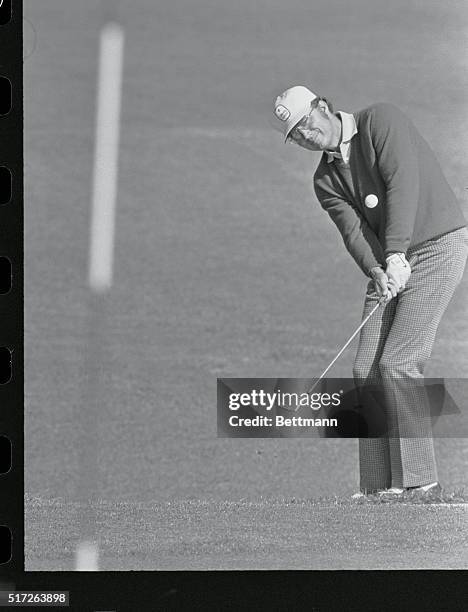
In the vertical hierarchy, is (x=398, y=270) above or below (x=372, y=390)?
above

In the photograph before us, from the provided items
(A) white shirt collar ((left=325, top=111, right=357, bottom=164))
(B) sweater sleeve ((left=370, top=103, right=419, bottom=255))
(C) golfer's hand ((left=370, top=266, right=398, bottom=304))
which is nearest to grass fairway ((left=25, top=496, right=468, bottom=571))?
(C) golfer's hand ((left=370, top=266, right=398, bottom=304))

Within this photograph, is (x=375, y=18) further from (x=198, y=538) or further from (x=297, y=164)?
(x=198, y=538)

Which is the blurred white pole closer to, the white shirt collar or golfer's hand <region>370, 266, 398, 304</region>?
the white shirt collar

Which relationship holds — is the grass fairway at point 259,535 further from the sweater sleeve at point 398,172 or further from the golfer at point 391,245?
the sweater sleeve at point 398,172

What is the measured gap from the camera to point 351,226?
5.87m

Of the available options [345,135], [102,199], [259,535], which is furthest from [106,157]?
[259,535]

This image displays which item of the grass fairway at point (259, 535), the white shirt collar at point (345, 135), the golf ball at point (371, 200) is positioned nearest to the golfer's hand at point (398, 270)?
the golf ball at point (371, 200)

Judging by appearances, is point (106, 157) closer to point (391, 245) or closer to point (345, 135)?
point (345, 135)

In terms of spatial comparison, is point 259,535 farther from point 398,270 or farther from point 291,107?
point 291,107

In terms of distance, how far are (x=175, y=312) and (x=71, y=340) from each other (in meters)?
0.28

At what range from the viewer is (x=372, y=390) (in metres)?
5.79

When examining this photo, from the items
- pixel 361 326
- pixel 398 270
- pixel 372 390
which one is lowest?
pixel 372 390

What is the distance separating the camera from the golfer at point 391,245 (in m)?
5.79

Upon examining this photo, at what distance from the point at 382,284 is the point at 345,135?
1.18 ft
